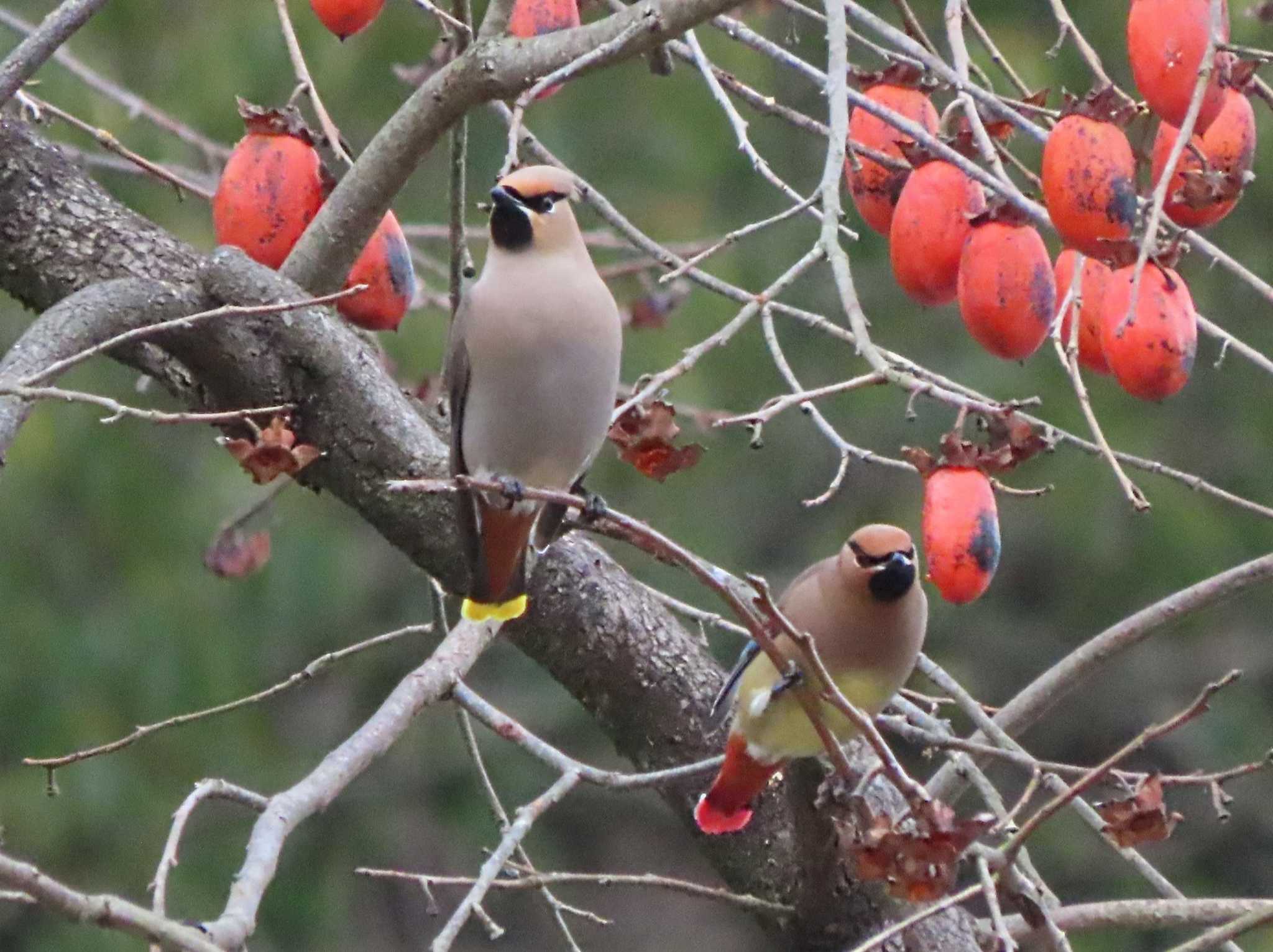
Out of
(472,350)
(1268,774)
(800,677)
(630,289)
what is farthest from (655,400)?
(1268,774)

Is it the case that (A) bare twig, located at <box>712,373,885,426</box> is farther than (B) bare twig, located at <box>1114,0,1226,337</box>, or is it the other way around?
(A) bare twig, located at <box>712,373,885,426</box>

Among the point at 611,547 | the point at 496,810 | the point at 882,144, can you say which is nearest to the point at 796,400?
the point at 882,144

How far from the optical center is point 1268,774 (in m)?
6.36

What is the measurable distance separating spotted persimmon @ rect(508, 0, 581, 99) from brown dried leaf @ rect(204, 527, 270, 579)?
1.12 metres

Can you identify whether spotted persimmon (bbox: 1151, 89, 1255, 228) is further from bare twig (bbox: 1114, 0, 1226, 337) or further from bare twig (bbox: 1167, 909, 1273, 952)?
bare twig (bbox: 1167, 909, 1273, 952)

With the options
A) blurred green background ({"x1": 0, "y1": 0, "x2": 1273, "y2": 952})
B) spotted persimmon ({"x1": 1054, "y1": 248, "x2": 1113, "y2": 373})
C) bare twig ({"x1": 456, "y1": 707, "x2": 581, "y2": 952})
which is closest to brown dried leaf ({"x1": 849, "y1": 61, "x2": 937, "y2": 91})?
spotted persimmon ({"x1": 1054, "y1": 248, "x2": 1113, "y2": 373})

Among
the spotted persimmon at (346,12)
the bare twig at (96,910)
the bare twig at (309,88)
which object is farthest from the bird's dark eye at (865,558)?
the bare twig at (96,910)

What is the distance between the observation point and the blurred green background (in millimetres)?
5539

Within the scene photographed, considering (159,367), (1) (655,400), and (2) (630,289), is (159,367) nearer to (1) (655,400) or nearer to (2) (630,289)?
(1) (655,400)

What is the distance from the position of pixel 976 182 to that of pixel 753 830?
2.78 feet

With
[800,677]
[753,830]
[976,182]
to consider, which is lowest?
[753,830]

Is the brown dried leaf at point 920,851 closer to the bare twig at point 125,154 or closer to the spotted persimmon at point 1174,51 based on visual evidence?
the spotted persimmon at point 1174,51

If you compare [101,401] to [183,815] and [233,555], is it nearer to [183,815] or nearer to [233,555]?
[183,815]

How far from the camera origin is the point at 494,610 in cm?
257
